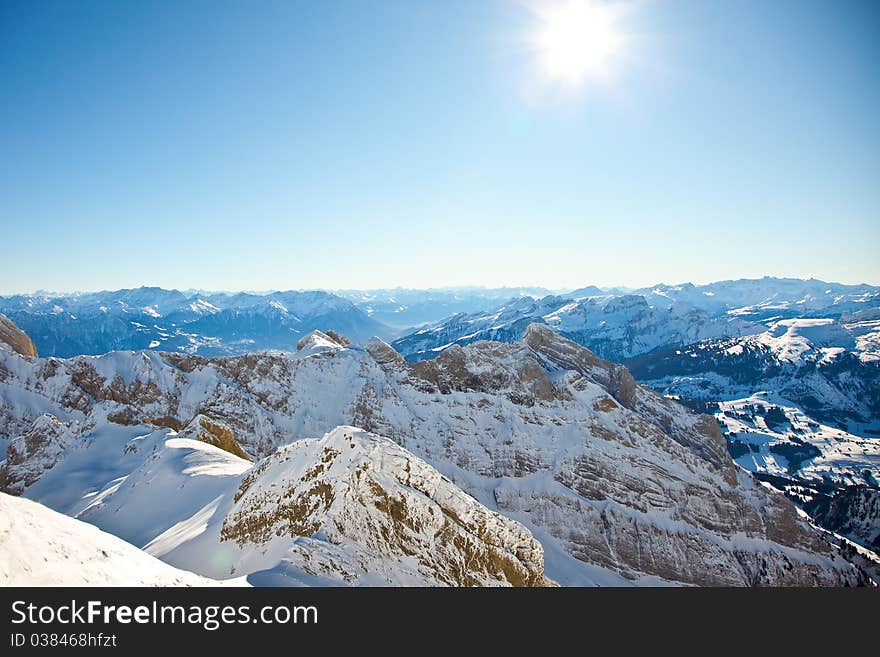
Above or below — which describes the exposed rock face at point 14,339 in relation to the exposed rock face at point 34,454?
above

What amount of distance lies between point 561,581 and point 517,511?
Answer: 19043mm

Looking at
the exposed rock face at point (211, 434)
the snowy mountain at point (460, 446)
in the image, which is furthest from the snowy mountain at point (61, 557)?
the exposed rock face at point (211, 434)

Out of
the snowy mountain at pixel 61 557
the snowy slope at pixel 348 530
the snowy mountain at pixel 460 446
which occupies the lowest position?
the snowy mountain at pixel 460 446

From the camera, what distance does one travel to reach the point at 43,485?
60031 mm

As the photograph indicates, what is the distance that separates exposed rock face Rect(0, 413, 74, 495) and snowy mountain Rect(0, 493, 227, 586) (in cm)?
5931

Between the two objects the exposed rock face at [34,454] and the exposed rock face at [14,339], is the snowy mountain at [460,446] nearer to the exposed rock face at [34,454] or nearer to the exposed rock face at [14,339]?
the exposed rock face at [34,454]

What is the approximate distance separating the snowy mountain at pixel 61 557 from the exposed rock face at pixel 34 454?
195 ft

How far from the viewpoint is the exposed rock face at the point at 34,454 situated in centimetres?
6625

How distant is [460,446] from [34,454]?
79426 mm

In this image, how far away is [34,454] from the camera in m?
70.4

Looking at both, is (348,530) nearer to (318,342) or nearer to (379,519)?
(379,519)

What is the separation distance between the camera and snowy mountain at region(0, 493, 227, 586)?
16906mm
